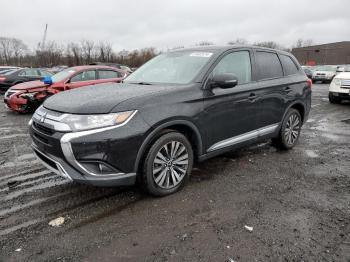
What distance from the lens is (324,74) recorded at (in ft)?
83.1

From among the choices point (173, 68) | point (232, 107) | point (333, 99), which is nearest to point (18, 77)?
point (173, 68)

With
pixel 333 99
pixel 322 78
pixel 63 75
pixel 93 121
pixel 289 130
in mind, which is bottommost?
pixel 333 99

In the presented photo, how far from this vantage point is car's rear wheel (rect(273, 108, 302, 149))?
5.41 meters

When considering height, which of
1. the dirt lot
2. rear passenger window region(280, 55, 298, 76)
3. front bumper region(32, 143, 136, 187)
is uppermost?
rear passenger window region(280, 55, 298, 76)

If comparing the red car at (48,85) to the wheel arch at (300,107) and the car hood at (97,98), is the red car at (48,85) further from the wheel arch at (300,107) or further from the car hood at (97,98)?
the car hood at (97,98)

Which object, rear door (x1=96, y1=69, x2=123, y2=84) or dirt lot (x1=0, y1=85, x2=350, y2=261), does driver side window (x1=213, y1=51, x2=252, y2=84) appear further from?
rear door (x1=96, y1=69, x2=123, y2=84)

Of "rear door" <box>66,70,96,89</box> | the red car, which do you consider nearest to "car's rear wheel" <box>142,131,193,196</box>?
the red car

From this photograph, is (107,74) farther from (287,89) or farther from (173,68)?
(287,89)

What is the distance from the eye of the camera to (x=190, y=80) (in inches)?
156

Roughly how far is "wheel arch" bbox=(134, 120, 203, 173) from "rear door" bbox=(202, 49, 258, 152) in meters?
0.16

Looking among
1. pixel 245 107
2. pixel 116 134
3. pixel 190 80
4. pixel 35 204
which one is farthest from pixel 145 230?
pixel 245 107

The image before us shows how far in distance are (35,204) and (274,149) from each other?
4.12 metres

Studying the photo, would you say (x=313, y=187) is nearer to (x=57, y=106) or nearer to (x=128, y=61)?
(x=57, y=106)

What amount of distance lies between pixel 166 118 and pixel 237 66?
63.4 inches
